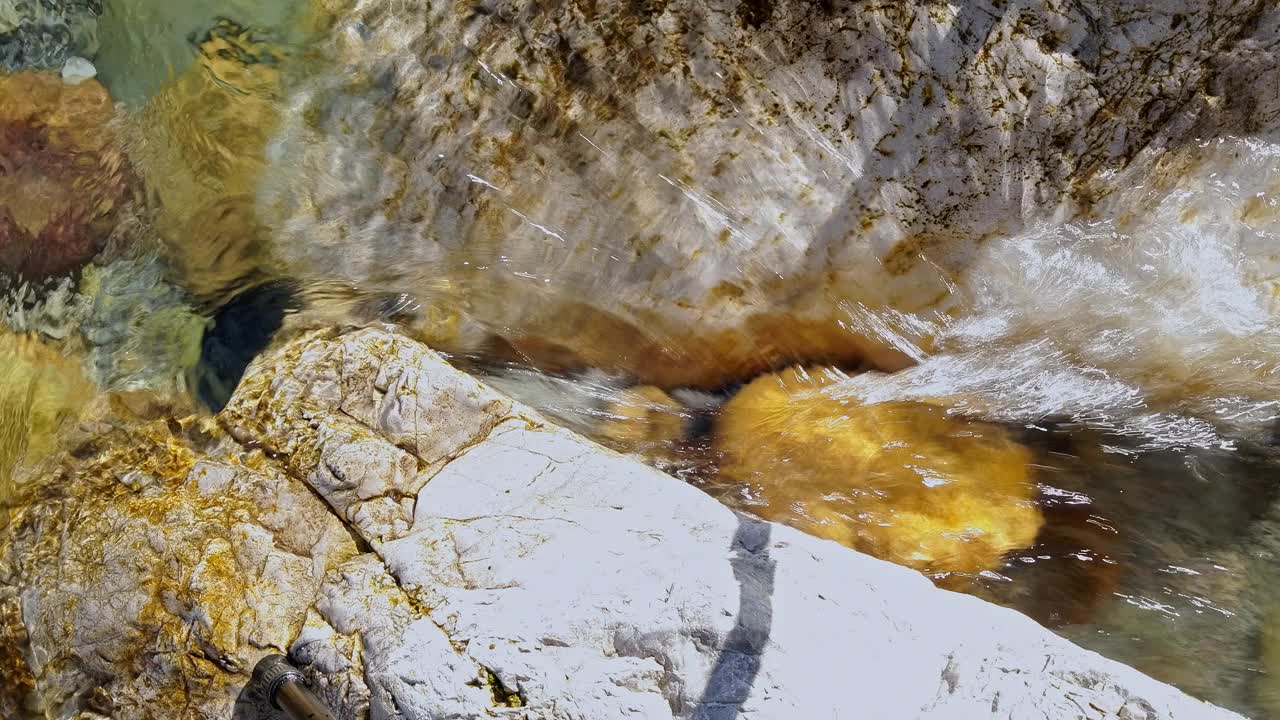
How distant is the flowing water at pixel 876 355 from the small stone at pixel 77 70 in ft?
0.23

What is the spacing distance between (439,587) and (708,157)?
87.8 inches

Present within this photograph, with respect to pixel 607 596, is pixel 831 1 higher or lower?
higher

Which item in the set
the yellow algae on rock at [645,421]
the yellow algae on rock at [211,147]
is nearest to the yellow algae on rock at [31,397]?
the yellow algae on rock at [211,147]

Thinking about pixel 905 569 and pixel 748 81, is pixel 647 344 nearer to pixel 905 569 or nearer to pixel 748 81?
pixel 748 81

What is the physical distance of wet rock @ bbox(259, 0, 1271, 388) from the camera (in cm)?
366

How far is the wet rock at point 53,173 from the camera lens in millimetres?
3441

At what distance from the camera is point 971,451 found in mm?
3873

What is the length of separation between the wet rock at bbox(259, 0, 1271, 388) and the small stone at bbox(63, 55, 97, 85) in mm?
784

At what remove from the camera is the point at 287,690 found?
120 inches

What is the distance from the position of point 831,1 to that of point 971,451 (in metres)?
2.12

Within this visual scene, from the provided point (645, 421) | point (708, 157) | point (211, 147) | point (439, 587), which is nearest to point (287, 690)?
point (439, 587)

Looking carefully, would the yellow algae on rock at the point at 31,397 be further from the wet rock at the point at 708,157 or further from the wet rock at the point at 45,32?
the wet rock at the point at 45,32

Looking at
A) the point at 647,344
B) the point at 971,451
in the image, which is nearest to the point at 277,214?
the point at 647,344

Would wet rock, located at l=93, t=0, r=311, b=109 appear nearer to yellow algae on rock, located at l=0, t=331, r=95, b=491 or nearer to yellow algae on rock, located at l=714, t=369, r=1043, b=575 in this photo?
yellow algae on rock, located at l=0, t=331, r=95, b=491
